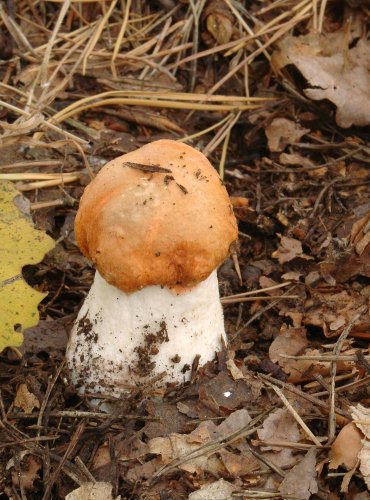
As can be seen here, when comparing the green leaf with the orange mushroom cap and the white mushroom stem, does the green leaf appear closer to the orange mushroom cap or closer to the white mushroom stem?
the white mushroom stem

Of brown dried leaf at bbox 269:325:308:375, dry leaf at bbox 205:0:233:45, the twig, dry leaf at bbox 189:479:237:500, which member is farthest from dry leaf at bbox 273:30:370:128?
dry leaf at bbox 189:479:237:500

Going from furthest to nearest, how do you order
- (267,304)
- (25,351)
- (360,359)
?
1. (267,304)
2. (25,351)
3. (360,359)

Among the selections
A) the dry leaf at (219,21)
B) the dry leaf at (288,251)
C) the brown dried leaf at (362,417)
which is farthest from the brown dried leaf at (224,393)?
the dry leaf at (219,21)

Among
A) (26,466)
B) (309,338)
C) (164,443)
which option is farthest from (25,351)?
(309,338)

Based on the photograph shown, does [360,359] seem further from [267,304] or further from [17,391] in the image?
[17,391]

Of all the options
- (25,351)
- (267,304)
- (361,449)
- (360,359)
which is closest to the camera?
(361,449)

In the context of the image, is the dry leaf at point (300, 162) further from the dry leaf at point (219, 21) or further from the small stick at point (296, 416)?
the small stick at point (296, 416)

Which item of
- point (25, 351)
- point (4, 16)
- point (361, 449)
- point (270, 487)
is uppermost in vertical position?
point (4, 16)
